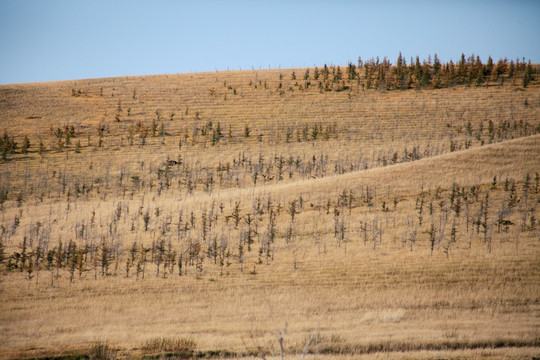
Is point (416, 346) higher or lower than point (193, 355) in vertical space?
lower

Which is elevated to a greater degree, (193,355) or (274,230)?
(193,355)

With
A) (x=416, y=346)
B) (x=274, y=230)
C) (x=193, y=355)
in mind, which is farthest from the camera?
(x=274, y=230)

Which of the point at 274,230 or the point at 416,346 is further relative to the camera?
the point at 274,230

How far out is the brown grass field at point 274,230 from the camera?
1744 cm

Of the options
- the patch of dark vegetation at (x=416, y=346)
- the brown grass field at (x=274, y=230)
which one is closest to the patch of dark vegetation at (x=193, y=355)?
the brown grass field at (x=274, y=230)

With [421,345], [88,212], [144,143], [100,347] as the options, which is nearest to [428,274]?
[421,345]

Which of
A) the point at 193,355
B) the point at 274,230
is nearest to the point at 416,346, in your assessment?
the point at 193,355

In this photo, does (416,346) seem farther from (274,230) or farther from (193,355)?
(274,230)

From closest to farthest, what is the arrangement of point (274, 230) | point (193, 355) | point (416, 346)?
point (193, 355), point (416, 346), point (274, 230)

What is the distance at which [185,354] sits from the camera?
1541 centimetres

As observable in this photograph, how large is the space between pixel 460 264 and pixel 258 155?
31033 mm

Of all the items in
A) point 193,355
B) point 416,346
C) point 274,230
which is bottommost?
point 416,346

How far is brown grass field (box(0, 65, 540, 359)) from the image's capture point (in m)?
17.4

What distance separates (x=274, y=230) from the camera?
32.0 metres
